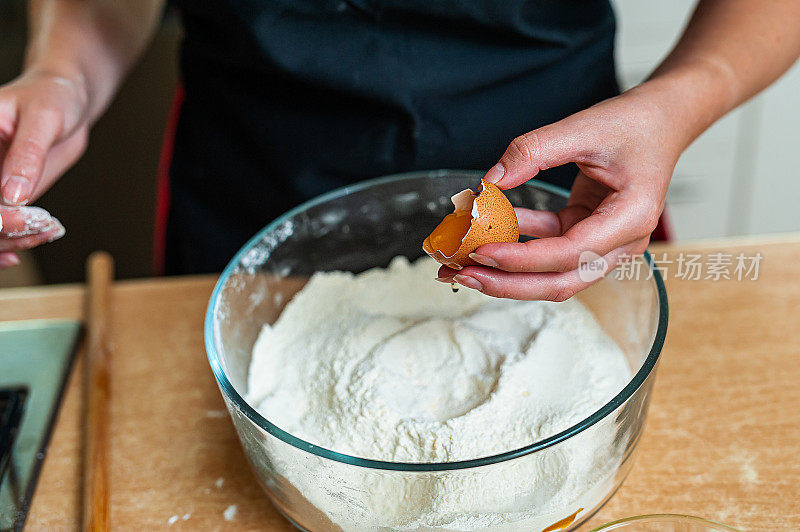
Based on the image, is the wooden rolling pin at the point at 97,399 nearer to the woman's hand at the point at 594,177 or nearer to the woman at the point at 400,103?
the woman at the point at 400,103

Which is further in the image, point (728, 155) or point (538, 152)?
point (728, 155)

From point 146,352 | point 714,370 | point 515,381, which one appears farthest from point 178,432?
point 714,370

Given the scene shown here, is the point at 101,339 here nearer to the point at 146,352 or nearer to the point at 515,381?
the point at 146,352

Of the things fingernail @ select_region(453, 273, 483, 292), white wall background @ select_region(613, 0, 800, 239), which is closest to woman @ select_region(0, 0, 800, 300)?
fingernail @ select_region(453, 273, 483, 292)

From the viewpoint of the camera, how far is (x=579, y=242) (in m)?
0.61

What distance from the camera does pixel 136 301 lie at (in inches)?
40.5

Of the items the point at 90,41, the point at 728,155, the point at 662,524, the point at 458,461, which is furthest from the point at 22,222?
the point at 728,155

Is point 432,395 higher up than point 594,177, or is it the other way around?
point 594,177

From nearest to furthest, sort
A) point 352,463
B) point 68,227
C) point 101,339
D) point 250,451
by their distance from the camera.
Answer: point 352,463, point 250,451, point 101,339, point 68,227

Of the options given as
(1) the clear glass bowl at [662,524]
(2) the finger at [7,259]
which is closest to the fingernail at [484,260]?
(1) the clear glass bowl at [662,524]

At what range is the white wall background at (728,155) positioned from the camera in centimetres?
194

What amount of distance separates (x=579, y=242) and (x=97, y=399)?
1.96 feet

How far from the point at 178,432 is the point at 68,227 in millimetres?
1791

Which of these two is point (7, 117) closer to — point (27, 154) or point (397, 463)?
point (27, 154)
